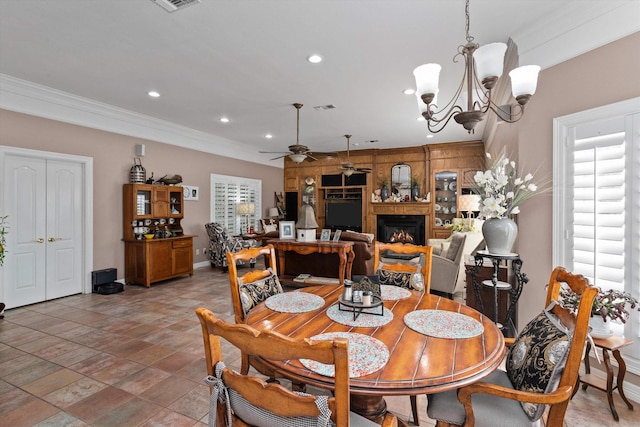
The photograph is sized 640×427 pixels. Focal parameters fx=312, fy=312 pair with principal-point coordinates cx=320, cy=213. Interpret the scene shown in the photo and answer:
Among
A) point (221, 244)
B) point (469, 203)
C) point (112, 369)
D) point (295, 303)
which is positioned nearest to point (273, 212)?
point (221, 244)

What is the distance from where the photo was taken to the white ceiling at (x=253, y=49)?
8.18 feet

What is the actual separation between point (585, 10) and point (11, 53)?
5359 millimetres

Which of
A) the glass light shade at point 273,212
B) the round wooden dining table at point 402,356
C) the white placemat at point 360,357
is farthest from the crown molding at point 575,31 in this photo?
the glass light shade at point 273,212

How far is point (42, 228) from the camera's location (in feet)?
14.7

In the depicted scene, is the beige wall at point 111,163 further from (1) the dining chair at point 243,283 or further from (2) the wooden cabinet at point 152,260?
(1) the dining chair at point 243,283

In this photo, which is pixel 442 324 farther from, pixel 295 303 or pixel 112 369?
pixel 112 369

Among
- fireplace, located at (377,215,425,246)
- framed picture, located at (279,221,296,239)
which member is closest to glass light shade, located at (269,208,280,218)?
fireplace, located at (377,215,425,246)

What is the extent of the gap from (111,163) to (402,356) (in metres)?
5.78

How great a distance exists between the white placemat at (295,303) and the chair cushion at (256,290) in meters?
0.14

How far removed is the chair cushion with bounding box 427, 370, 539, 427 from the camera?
4.13 feet

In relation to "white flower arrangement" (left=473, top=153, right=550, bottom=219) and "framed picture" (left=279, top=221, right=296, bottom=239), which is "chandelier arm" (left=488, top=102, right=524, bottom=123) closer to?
"white flower arrangement" (left=473, top=153, right=550, bottom=219)

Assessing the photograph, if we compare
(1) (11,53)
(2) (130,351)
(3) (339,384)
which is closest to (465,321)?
(3) (339,384)

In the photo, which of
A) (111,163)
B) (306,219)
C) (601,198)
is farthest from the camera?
(111,163)

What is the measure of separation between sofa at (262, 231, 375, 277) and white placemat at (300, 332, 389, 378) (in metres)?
3.53
